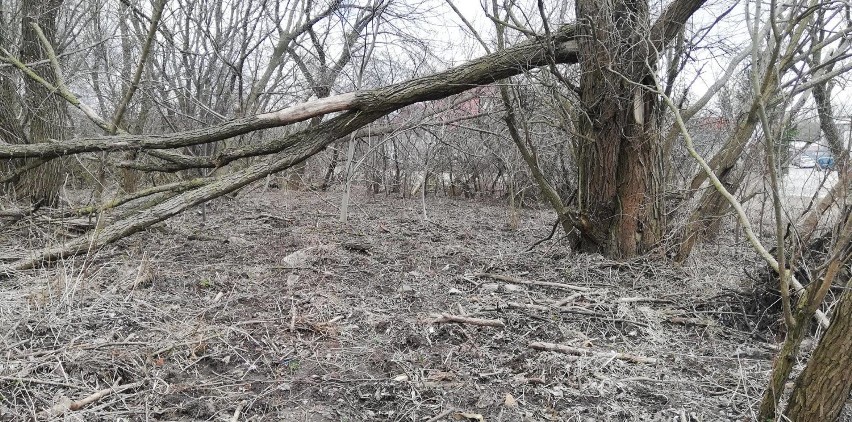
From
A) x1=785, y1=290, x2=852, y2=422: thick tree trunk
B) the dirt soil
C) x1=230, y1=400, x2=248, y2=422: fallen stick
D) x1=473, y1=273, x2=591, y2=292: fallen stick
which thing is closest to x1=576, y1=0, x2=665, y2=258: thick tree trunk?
the dirt soil

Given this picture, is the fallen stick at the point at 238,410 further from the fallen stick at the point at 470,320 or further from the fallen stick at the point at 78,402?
the fallen stick at the point at 470,320

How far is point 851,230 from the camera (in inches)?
66.4

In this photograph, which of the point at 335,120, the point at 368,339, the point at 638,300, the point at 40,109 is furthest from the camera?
the point at 40,109

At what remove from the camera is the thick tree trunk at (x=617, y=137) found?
13.4ft

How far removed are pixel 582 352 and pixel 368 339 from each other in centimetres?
125

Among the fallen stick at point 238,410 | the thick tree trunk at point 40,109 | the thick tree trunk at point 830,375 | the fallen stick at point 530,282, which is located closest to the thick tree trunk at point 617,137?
the fallen stick at point 530,282

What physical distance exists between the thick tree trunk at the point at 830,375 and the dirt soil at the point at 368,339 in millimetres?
408

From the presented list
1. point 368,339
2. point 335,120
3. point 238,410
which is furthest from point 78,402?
point 335,120

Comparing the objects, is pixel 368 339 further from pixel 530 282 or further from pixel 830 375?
pixel 830 375

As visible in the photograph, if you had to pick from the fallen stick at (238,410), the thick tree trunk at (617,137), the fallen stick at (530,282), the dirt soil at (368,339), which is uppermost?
the thick tree trunk at (617,137)

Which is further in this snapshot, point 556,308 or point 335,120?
point 335,120

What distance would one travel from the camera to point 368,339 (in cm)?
305

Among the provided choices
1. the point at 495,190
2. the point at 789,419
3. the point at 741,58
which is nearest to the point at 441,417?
the point at 789,419

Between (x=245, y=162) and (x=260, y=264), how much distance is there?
10.5 feet
